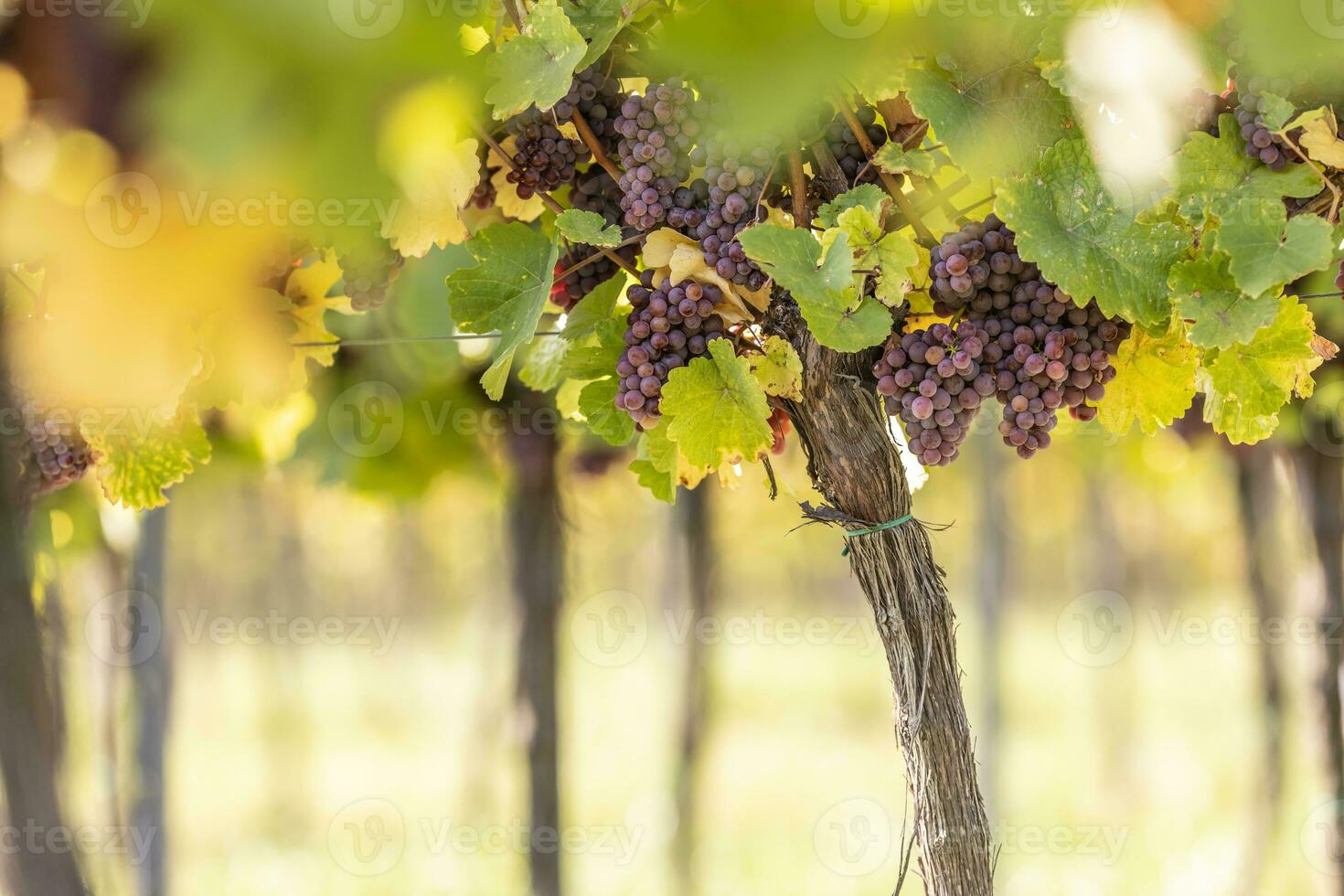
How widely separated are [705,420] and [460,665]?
738 inches

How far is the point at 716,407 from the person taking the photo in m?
1.21

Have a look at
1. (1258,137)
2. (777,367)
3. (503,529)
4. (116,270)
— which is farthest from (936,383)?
(503,529)

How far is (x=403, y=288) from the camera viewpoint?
2605mm

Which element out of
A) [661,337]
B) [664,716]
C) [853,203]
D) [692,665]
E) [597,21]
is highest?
[597,21]

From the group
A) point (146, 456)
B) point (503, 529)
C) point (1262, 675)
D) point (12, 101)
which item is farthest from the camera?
point (503, 529)

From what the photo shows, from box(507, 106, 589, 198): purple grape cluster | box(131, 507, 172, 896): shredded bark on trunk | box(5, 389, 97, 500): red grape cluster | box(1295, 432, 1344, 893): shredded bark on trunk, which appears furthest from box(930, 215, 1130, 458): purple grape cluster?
box(131, 507, 172, 896): shredded bark on trunk

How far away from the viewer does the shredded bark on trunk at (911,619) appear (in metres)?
1.29

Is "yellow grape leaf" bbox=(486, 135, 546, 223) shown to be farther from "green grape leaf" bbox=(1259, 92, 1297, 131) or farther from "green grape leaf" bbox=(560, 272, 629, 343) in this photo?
"green grape leaf" bbox=(1259, 92, 1297, 131)

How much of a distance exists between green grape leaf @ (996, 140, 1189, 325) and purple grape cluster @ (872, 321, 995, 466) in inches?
4.6

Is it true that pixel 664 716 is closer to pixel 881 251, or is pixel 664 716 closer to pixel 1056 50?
pixel 881 251

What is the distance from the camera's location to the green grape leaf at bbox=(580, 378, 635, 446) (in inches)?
52.3

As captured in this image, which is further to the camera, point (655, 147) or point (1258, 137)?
point (655, 147)

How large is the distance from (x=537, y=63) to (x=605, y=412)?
43 cm

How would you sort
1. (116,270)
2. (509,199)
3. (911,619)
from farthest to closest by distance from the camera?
(509,199)
(911,619)
(116,270)
